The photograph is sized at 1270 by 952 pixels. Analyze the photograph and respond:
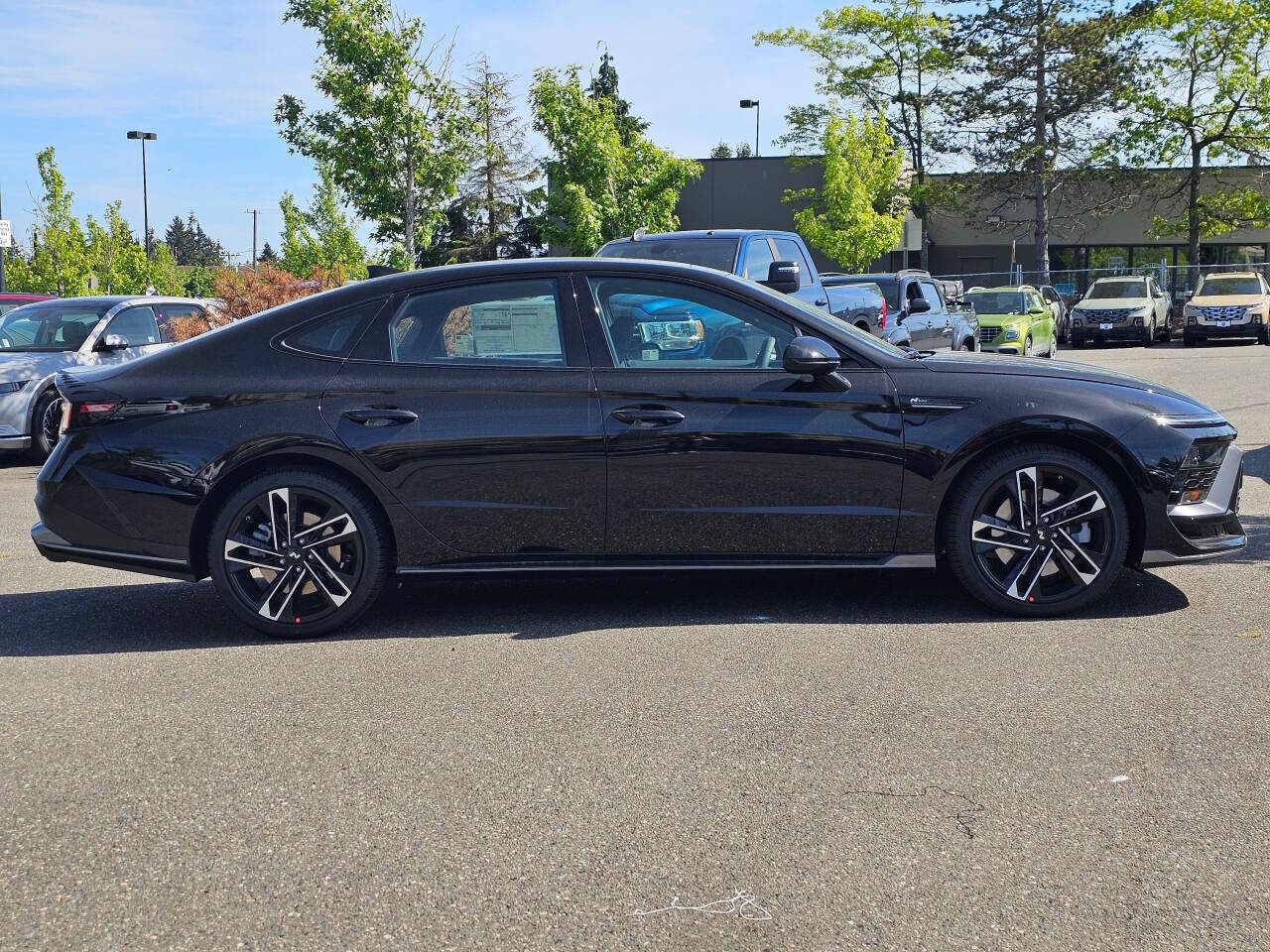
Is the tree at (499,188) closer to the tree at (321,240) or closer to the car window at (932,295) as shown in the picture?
the tree at (321,240)

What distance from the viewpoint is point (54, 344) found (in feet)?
44.5

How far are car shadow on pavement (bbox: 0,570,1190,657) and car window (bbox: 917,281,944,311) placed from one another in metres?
13.0

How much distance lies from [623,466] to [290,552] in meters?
1.45

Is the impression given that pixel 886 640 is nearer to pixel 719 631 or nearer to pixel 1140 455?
pixel 719 631

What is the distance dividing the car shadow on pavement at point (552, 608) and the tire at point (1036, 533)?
0.50 feet

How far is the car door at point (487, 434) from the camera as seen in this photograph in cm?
565

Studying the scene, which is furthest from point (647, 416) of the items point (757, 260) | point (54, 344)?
point (54, 344)

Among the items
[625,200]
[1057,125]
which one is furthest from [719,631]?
[1057,125]

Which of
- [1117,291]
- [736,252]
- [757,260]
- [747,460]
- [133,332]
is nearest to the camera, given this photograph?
[747,460]

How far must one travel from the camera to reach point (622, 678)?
4965 mm

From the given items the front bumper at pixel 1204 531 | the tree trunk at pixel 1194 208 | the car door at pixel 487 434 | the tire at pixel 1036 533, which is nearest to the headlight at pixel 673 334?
the car door at pixel 487 434

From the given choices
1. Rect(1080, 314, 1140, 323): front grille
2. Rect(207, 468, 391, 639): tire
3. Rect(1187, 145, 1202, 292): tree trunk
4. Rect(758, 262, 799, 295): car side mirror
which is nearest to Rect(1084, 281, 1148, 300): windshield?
Rect(1080, 314, 1140, 323): front grille

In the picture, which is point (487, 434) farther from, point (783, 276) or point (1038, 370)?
point (783, 276)

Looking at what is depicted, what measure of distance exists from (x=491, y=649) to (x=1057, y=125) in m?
46.8
